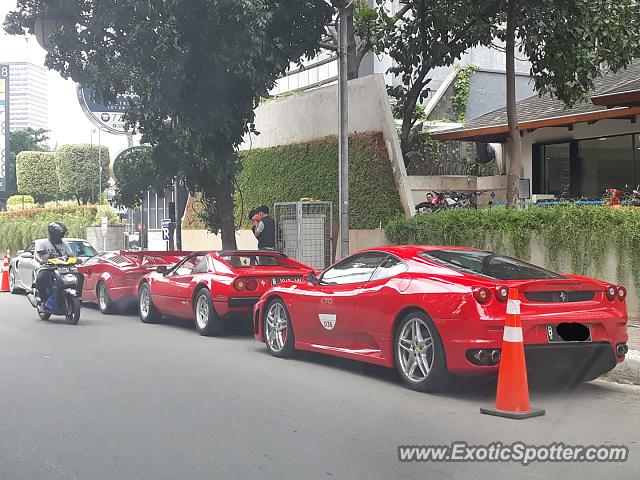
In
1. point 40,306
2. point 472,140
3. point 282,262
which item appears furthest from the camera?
point 472,140

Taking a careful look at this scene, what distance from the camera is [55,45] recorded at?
16844 millimetres

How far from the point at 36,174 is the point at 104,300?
63935mm

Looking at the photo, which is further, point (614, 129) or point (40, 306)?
point (614, 129)

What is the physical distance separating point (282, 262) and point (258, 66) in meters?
4.74

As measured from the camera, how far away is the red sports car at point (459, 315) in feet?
23.5

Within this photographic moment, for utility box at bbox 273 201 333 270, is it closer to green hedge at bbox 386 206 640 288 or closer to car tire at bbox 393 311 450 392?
green hedge at bbox 386 206 640 288

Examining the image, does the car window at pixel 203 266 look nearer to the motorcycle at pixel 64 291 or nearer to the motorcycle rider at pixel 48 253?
the motorcycle at pixel 64 291

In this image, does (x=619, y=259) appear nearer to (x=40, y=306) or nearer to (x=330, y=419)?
(x=330, y=419)

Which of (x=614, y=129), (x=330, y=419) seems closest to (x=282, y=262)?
(x=330, y=419)

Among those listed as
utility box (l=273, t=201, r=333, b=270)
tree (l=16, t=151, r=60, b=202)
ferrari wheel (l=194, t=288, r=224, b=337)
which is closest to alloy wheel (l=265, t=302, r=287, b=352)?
ferrari wheel (l=194, t=288, r=224, b=337)

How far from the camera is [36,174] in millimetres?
75312

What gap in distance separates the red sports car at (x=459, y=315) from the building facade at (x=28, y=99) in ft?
426

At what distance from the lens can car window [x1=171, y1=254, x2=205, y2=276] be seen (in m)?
12.9

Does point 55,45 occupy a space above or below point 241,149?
above
